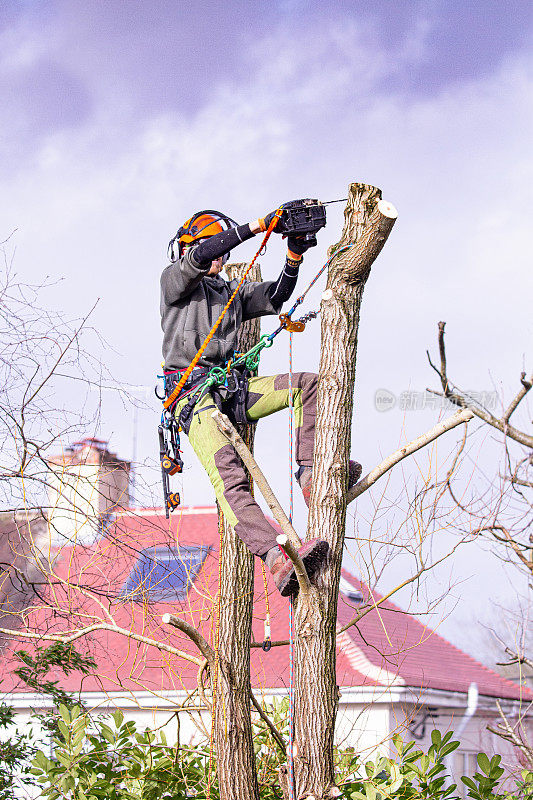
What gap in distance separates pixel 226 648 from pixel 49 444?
1716 millimetres

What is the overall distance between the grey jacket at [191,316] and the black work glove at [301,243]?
46 centimetres

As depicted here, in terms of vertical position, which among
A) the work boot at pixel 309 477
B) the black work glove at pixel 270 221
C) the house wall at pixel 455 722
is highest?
the black work glove at pixel 270 221

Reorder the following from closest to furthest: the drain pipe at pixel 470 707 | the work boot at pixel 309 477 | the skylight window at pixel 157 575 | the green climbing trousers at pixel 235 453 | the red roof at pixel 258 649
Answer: the green climbing trousers at pixel 235 453 → the work boot at pixel 309 477 → the skylight window at pixel 157 575 → the red roof at pixel 258 649 → the drain pipe at pixel 470 707

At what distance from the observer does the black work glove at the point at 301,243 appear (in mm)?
4000

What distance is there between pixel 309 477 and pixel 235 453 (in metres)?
0.36

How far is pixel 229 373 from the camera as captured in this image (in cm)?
420

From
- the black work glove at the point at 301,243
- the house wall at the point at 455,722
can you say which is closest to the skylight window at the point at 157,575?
the black work glove at the point at 301,243

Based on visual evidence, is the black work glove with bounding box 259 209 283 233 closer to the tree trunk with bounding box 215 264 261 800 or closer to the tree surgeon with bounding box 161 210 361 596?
the tree surgeon with bounding box 161 210 361 596

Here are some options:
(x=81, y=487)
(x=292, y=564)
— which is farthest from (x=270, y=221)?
(x=81, y=487)

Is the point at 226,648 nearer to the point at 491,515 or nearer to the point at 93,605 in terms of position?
the point at 491,515

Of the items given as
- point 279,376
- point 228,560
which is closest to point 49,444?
point 228,560

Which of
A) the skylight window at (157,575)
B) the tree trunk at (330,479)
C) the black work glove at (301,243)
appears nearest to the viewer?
the tree trunk at (330,479)

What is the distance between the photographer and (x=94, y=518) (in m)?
5.22

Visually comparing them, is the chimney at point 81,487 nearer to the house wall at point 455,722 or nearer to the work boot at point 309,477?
the work boot at point 309,477
